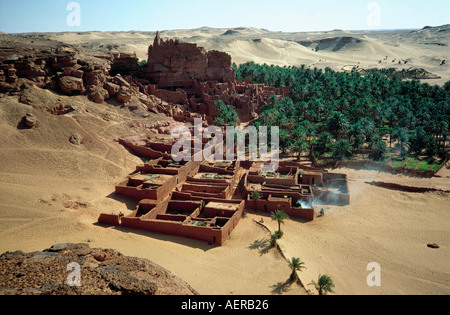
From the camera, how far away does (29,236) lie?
2231cm

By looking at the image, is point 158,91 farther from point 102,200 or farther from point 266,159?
point 102,200

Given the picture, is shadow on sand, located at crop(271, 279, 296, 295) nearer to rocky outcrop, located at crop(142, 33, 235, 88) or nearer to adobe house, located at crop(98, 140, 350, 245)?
adobe house, located at crop(98, 140, 350, 245)

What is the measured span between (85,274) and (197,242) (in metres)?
8.41

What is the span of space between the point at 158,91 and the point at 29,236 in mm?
32388

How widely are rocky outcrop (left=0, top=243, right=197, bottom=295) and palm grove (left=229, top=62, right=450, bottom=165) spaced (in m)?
27.0

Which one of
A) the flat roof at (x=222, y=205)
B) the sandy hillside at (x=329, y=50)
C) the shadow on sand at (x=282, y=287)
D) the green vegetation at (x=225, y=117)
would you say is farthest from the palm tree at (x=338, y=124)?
the sandy hillside at (x=329, y=50)

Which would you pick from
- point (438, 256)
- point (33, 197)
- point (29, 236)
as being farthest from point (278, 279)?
point (33, 197)

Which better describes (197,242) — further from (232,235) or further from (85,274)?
(85,274)

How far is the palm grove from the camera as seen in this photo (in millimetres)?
42812

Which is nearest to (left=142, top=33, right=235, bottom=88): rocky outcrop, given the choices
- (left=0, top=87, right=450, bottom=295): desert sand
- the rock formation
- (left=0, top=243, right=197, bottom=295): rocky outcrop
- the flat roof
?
the rock formation

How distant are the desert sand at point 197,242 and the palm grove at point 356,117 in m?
5.88

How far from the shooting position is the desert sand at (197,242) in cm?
2041

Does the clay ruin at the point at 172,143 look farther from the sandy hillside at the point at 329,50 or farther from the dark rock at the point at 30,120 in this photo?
the sandy hillside at the point at 329,50

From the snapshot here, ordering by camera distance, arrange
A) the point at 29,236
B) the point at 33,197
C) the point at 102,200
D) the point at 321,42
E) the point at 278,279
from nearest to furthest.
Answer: the point at 278,279
the point at 29,236
the point at 33,197
the point at 102,200
the point at 321,42
